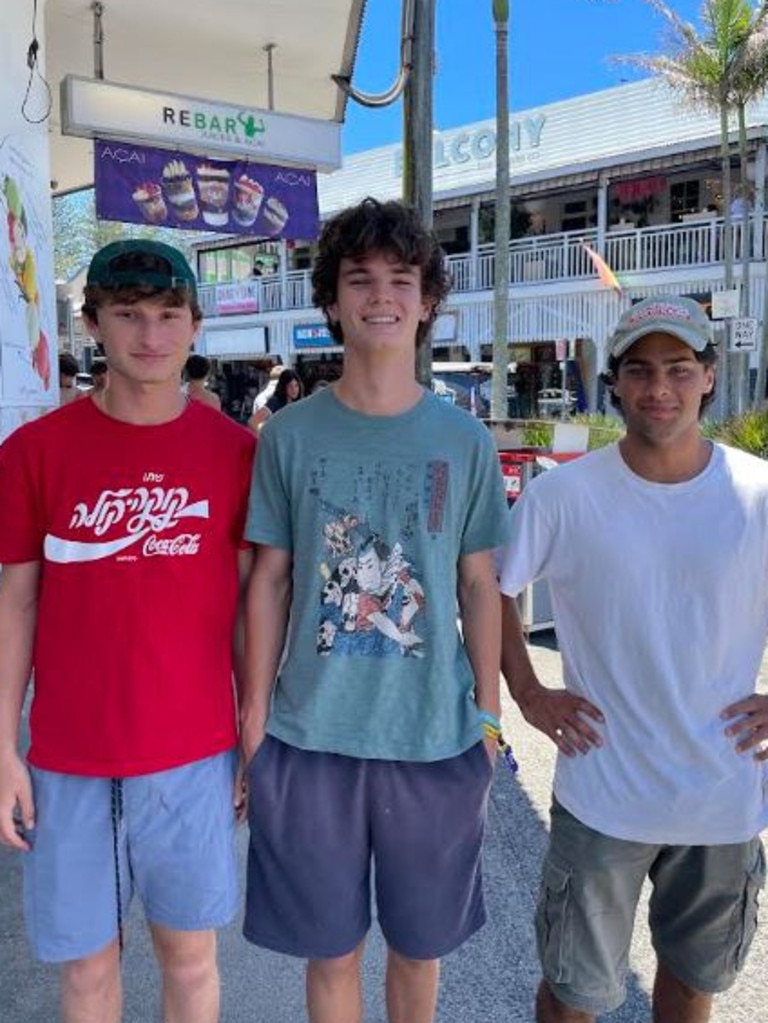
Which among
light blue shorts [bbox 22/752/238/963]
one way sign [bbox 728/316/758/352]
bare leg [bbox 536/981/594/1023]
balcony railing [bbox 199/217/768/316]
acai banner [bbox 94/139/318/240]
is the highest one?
balcony railing [bbox 199/217/768/316]

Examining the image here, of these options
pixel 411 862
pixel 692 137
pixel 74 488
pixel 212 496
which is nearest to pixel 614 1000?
pixel 411 862

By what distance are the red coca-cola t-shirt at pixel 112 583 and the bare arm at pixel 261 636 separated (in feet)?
0.35

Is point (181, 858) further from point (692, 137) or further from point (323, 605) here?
point (692, 137)

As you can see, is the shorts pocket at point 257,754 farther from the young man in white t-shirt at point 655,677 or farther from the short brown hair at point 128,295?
the short brown hair at point 128,295

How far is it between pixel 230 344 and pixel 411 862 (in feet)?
101

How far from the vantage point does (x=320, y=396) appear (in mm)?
1979

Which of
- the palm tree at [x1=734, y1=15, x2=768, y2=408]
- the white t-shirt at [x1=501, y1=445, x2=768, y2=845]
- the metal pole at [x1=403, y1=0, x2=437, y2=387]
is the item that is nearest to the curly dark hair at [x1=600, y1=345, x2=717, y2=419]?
the white t-shirt at [x1=501, y1=445, x2=768, y2=845]

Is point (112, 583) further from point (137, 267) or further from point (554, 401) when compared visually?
point (554, 401)

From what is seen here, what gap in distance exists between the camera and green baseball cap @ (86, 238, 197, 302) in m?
1.94

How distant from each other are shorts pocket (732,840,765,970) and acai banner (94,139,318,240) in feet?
20.0

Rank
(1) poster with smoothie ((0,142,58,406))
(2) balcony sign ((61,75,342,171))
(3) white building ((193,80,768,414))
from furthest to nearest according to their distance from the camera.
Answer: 1. (3) white building ((193,80,768,414))
2. (2) balcony sign ((61,75,342,171))
3. (1) poster with smoothie ((0,142,58,406))

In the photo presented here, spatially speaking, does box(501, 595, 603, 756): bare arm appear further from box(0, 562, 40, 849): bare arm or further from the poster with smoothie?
the poster with smoothie

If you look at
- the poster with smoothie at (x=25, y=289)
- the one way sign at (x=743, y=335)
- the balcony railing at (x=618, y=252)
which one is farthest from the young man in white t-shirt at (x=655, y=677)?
the balcony railing at (x=618, y=252)

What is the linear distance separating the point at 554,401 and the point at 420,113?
1949 cm
